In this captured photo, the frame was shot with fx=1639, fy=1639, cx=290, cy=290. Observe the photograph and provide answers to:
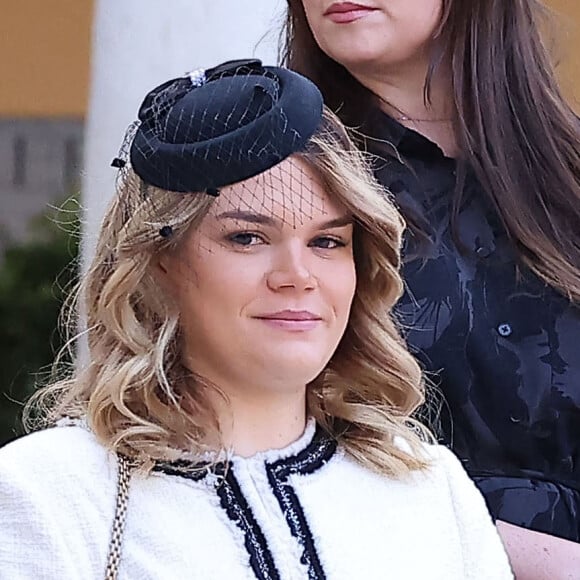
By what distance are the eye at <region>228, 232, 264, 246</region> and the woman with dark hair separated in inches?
18.3

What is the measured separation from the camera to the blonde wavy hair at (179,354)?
5.73ft

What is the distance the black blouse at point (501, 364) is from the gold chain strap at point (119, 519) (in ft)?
1.85

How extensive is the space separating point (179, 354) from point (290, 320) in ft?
0.48

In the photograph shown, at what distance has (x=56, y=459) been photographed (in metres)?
1.68

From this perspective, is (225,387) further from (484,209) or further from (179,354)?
(484,209)

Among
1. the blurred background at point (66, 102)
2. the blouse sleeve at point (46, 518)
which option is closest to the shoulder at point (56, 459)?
the blouse sleeve at point (46, 518)

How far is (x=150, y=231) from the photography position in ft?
5.74

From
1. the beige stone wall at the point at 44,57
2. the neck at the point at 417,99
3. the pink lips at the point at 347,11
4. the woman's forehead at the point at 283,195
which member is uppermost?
the pink lips at the point at 347,11

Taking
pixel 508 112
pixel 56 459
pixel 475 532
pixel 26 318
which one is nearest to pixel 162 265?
pixel 56 459

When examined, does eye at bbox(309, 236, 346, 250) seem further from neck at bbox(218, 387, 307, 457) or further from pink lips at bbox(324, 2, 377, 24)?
Answer: pink lips at bbox(324, 2, 377, 24)

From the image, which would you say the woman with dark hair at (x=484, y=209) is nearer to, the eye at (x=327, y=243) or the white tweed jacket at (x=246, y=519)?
the white tweed jacket at (x=246, y=519)

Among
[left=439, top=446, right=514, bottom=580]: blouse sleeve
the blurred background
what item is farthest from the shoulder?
the blurred background

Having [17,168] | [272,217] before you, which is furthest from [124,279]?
[17,168]

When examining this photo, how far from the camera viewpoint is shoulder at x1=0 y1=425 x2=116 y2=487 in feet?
5.42
